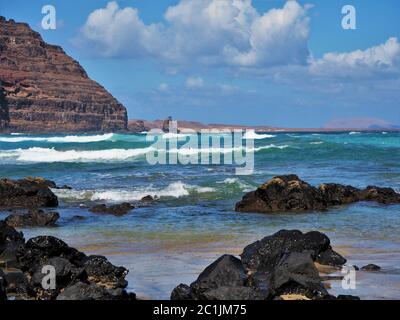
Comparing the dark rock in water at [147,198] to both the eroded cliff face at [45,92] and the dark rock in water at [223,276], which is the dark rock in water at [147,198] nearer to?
the dark rock in water at [223,276]

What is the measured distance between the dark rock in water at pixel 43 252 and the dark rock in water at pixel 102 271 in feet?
1.63

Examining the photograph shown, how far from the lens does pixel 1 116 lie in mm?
130125

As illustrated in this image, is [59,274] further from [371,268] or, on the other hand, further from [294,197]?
[294,197]

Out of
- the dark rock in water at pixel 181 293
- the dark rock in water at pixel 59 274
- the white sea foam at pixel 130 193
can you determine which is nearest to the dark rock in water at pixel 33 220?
the dark rock in water at pixel 59 274

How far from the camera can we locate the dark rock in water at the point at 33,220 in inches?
528

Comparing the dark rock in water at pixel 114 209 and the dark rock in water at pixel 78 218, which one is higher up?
the dark rock in water at pixel 114 209

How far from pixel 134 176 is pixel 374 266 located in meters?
17.5

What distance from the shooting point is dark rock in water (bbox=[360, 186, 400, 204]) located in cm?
1677

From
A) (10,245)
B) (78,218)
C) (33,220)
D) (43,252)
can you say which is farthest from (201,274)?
(78,218)

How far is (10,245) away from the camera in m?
10.1

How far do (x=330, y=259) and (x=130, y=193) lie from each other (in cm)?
1092

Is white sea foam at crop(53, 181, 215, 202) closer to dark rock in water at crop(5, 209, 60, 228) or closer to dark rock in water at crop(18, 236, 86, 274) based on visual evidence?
dark rock in water at crop(5, 209, 60, 228)
